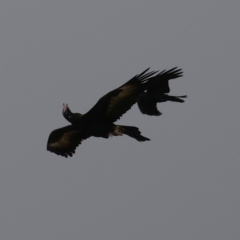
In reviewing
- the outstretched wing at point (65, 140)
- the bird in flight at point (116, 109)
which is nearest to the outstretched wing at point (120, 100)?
the bird in flight at point (116, 109)

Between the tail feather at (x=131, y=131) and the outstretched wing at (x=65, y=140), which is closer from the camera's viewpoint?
the tail feather at (x=131, y=131)

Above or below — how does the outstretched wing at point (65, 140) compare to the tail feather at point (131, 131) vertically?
above

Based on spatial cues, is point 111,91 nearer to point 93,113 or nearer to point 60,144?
point 93,113

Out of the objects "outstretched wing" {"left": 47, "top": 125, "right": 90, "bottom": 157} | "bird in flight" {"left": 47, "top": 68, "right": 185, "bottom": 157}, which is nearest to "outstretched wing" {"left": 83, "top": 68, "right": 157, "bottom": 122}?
"bird in flight" {"left": 47, "top": 68, "right": 185, "bottom": 157}

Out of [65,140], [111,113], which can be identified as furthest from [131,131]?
[65,140]

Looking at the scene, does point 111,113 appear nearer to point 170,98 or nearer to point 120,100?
point 120,100

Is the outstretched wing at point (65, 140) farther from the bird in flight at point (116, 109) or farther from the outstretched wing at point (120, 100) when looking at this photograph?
the outstretched wing at point (120, 100)

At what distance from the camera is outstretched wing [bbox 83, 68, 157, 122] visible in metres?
28.1

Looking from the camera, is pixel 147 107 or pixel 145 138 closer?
pixel 145 138

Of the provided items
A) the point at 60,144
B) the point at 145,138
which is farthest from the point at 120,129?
the point at 60,144

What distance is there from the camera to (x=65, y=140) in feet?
101

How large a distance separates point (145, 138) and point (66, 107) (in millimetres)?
2044

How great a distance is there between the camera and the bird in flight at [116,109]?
28266 millimetres

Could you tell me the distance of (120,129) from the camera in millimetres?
28781
